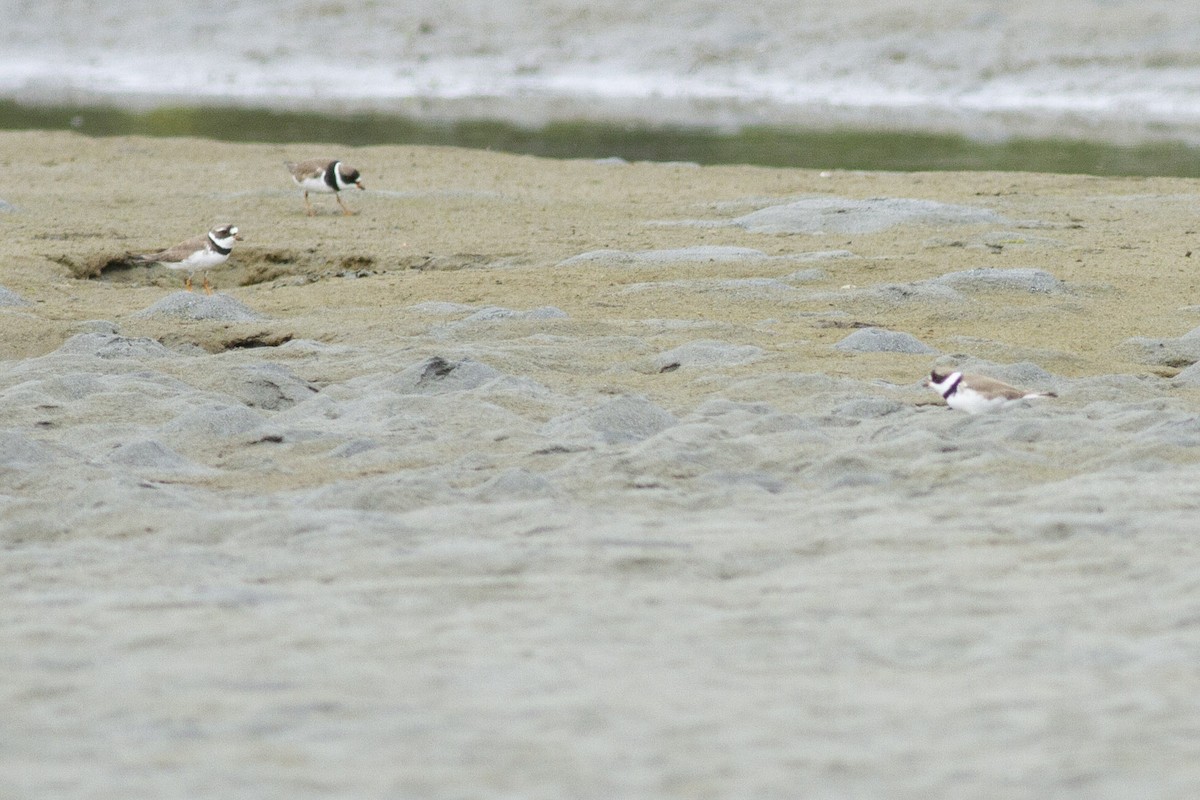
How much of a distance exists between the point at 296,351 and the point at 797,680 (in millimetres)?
4411

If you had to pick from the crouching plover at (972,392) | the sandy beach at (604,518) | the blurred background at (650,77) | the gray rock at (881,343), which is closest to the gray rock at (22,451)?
the sandy beach at (604,518)

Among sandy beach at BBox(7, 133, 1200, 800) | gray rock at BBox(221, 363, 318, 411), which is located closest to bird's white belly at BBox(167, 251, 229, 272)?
sandy beach at BBox(7, 133, 1200, 800)

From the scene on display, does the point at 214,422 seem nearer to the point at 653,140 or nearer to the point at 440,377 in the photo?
the point at 440,377

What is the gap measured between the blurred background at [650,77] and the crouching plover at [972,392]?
9236mm

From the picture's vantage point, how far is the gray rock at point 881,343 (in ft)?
23.9

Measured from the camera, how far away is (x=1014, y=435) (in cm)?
560

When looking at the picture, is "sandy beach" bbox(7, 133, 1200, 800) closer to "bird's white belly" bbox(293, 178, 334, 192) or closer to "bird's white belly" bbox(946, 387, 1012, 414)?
"bird's white belly" bbox(946, 387, 1012, 414)

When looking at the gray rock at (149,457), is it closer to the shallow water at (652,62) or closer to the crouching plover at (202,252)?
the crouching plover at (202,252)

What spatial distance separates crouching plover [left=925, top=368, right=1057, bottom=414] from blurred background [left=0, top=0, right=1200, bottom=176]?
9236 mm

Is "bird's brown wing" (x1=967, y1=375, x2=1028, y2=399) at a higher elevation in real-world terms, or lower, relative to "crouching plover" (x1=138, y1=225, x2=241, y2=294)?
lower

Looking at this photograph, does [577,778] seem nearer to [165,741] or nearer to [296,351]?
[165,741]

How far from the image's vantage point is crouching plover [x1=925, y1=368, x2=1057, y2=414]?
19.1 ft

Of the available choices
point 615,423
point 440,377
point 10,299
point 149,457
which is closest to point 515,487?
point 615,423

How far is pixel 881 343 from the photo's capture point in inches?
288
